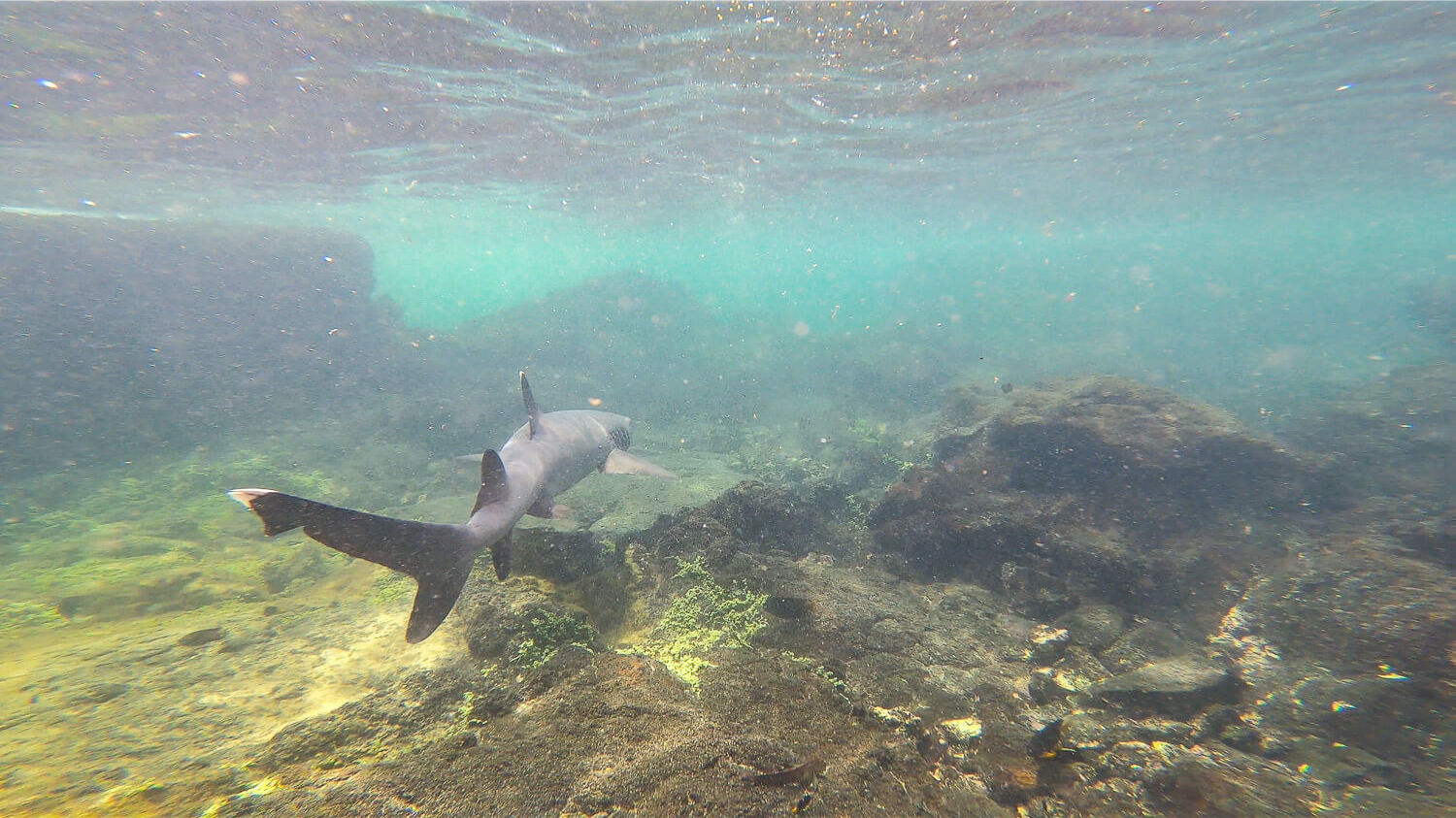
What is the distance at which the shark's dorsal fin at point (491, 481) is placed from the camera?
4.17 m

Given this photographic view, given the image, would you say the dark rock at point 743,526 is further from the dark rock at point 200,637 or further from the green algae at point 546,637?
the dark rock at point 200,637

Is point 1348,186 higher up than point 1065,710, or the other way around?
point 1348,186

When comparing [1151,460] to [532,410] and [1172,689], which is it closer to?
[1172,689]

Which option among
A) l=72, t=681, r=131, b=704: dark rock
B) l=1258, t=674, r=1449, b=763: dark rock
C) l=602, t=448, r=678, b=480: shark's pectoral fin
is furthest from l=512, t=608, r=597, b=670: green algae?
l=1258, t=674, r=1449, b=763: dark rock

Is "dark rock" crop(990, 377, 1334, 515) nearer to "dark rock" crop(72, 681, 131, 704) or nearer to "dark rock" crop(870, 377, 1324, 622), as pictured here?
"dark rock" crop(870, 377, 1324, 622)

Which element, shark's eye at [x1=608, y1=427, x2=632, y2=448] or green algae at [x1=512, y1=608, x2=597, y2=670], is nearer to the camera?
green algae at [x1=512, y1=608, x2=597, y2=670]

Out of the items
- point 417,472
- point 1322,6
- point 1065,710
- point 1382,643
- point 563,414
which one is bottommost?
point 417,472

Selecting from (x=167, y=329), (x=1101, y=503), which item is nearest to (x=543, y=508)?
(x=1101, y=503)

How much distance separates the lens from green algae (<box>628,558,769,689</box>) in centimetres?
304

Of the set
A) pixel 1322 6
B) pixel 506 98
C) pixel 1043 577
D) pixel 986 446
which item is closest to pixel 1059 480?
pixel 986 446

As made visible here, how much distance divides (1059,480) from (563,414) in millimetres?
8111

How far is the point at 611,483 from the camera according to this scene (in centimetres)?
876

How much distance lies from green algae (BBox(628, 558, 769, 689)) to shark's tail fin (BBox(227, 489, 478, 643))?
1331 millimetres

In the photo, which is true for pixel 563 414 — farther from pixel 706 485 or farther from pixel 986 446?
pixel 986 446
